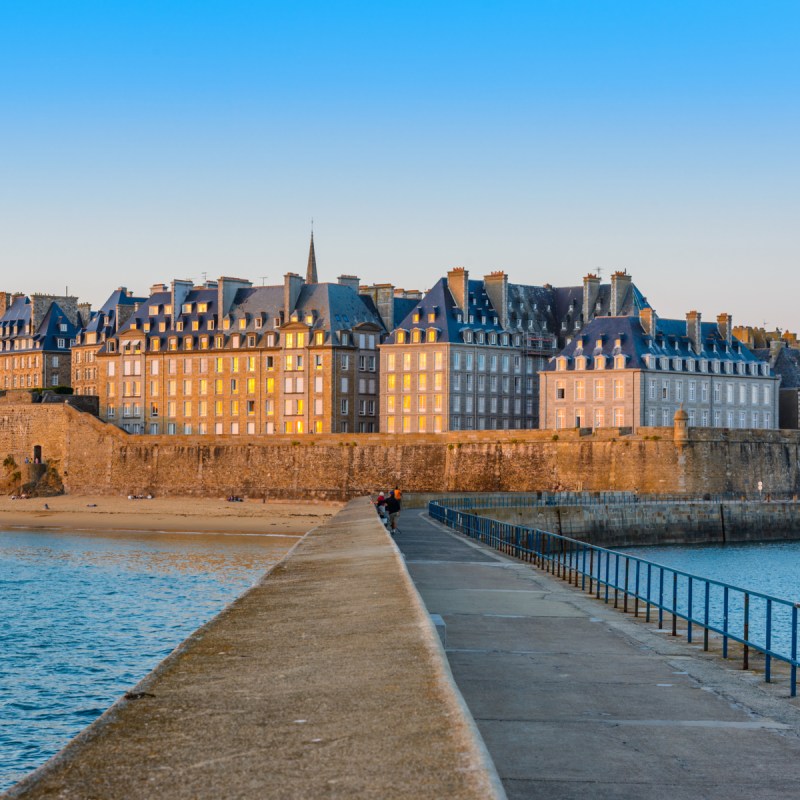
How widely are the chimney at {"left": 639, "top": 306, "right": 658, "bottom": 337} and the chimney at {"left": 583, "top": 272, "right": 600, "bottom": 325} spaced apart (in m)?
6.56

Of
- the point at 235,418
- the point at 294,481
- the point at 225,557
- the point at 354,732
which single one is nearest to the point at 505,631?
the point at 354,732

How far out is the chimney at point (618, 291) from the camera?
7225 cm

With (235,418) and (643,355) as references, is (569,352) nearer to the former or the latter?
(643,355)

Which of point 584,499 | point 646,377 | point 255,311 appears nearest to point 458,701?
point 584,499

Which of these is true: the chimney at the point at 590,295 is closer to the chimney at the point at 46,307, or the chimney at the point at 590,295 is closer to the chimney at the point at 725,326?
the chimney at the point at 725,326

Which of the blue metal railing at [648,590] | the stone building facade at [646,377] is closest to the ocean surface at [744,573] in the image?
the blue metal railing at [648,590]

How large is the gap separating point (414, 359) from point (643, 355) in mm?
13170

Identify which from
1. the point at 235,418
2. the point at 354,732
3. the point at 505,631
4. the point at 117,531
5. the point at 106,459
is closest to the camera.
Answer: the point at 354,732

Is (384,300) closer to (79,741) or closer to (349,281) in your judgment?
(349,281)

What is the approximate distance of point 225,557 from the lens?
4178 cm

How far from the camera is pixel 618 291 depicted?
72562 mm

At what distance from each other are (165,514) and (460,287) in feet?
73.4

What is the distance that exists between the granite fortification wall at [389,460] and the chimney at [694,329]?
11.0 metres

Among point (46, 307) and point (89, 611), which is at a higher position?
point (46, 307)
